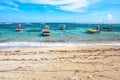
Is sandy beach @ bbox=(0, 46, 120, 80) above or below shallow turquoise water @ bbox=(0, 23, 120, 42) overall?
below

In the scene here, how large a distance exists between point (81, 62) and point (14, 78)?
4467mm

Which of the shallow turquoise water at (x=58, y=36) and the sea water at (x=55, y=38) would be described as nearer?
the sea water at (x=55, y=38)

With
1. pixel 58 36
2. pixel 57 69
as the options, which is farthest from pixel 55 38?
pixel 57 69

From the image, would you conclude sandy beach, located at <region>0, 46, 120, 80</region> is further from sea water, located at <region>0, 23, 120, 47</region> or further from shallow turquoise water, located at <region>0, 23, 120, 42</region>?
shallow turquoise water, located at <region>0, 23, 120, 42</region>

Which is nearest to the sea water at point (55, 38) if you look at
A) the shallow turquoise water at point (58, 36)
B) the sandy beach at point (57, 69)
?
the shallow turquoise water at point (58, 36)

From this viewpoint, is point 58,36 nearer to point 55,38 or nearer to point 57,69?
point 55,38

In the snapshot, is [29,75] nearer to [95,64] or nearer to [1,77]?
[1,77]

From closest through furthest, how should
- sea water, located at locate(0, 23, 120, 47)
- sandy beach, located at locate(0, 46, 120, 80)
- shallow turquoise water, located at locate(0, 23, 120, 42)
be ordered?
sandy beach, located at locate(0, 46, 120, 80), sea water, located at locate(0, 23, 120, 47), shallow turquoise water, located at locate(0, 23, 120, 42)

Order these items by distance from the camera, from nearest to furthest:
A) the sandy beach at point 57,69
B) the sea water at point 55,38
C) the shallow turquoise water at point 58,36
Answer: the sandy beach at point 57,69 → the sea water at point 55,38 → the shallow turquoise water at point 58,36

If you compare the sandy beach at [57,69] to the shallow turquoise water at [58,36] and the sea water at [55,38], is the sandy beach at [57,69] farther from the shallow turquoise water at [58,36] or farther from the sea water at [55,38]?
the shallow turquoise water at [58,36]

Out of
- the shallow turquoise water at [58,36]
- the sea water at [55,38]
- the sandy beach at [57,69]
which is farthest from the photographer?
the shallow turquoise water at [58,36]

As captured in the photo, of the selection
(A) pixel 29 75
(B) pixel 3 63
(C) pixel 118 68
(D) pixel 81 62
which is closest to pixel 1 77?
(A) pixel 29 75

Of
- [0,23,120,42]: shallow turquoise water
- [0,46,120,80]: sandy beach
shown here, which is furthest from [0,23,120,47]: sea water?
[0,46,120,80]: sandy beach

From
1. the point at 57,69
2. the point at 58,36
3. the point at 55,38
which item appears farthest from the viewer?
the point at 58,36
